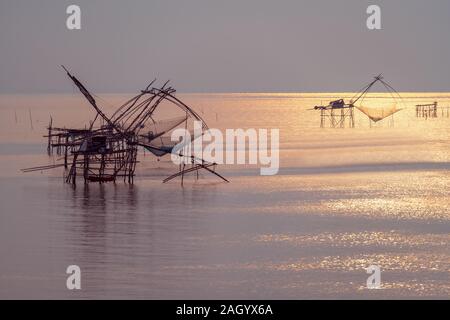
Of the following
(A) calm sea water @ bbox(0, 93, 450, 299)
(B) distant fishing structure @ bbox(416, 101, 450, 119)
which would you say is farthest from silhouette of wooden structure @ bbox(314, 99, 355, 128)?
(A) calm sea water @ bbox(0, 93, 450, 299)

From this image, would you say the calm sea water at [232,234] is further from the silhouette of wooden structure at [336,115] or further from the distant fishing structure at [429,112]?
the distant fishing structure at [429,112]

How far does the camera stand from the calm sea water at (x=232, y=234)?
1193 centimetres

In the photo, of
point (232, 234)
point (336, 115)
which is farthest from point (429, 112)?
point (232, 234)

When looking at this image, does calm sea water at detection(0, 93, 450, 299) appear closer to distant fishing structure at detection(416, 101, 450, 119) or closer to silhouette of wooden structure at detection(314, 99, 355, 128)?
silhouette of wooden structure at detection(314, 99, 355, 128)

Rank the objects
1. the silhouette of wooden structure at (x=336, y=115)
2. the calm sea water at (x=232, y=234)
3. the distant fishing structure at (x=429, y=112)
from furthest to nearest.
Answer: the distant fishing structure at (x=429, y=112) → the silhouette of wooden structure at (x=336, y=115) → the calm sea water at (x=232, y=234)

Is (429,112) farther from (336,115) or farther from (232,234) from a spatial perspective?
(232,234)

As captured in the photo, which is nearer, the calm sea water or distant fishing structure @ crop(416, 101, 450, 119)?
the calm sea water

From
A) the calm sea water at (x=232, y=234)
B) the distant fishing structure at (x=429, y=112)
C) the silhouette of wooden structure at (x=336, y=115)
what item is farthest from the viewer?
the distant fishing structure at (x=429, y=112)

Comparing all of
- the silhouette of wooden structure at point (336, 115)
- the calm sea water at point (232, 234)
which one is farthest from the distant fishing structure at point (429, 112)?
the calm sea water at point (232, 234)

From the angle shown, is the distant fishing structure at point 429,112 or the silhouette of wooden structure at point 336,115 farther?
the distant fishing structure at point 429,112

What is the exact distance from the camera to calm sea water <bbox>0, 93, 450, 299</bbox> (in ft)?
39.1

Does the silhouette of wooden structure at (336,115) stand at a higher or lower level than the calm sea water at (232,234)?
higher

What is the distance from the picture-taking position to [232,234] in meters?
15.7

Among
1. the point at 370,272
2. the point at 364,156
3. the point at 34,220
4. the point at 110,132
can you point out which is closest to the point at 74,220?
the point at 34,220
